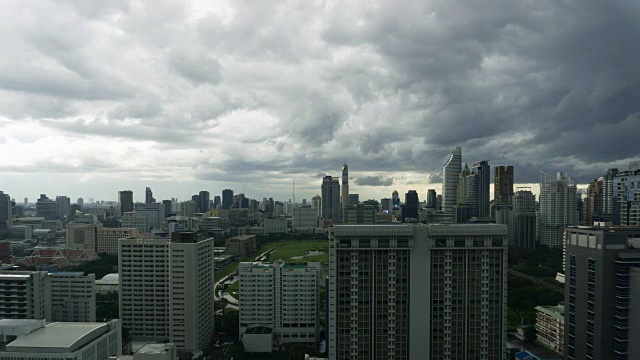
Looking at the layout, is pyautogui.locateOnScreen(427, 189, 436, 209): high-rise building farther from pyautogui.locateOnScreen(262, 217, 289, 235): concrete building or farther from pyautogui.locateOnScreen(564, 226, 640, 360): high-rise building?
pyautogui.locateOnScreen(564, 226, 640, 360): high-rise building

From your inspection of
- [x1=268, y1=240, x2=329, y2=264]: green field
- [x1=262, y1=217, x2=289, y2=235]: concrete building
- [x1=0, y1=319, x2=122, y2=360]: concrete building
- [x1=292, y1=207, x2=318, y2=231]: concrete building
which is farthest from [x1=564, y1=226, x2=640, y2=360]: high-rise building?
[x1=292, y1=207, x2=318, y2=231]: concrete building

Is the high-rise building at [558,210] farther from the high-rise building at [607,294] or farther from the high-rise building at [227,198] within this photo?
the high-rise building at [227,198]

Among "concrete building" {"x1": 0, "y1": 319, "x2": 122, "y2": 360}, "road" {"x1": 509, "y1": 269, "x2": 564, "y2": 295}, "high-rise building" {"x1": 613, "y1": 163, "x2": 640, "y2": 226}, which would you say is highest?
"high-rise building" {"x1": 613, "y1": 163, "x2": 640, "y2": 226}

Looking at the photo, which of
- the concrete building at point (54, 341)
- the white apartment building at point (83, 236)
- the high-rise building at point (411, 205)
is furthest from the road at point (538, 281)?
the white apartment building at point (83, 236)

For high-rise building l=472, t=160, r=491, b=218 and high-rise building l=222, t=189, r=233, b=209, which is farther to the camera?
high-rise building l=222, t=189, r=233, b=209

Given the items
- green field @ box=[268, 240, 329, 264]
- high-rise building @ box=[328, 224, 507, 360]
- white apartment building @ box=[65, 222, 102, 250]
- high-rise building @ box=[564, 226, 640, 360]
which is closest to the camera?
high-rise building @ box=[328, 224, 507, 360]

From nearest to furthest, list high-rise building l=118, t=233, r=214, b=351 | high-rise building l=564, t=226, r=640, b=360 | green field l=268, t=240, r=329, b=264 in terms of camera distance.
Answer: high-rise building l=564, t=226, r=640, b=360
high-rise building l=118, t=233, r=214, b=351
green field l=268, t=240, r=329, b=264

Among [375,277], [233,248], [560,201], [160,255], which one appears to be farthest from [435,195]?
[375,277]

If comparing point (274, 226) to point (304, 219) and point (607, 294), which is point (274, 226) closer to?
point (304, 219)
